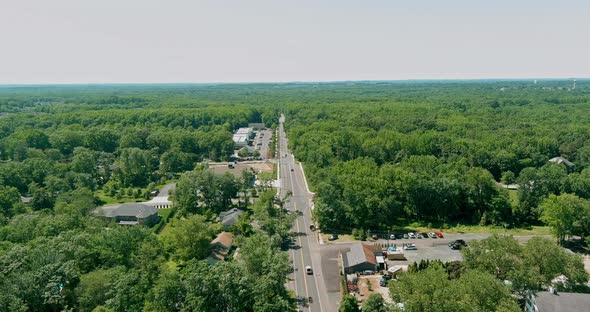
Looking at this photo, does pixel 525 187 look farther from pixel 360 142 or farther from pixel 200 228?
pixel 200 228

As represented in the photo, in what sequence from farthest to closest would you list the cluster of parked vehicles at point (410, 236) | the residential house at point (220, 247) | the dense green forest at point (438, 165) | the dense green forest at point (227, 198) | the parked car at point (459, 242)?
the dense green forest at point (438, 165), the cluster of parked vehicles at point (410, 236), the parked car at point (459, 242), the residential house at point (220, 247), the dense green forest at point (227, 198)

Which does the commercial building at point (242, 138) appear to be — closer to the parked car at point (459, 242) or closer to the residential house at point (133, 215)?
the residential house at point (133, 215)

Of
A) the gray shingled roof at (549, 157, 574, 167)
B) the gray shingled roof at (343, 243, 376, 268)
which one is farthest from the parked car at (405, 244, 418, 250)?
the gray shingled roof at (549, 157, 574, 167)

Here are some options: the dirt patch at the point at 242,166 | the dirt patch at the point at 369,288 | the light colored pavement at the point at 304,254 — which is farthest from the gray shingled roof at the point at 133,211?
the dirt patch at the point at 369,288

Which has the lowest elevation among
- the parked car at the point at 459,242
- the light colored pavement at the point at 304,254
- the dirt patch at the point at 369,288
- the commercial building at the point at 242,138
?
the dirt patch at the point at 369,288

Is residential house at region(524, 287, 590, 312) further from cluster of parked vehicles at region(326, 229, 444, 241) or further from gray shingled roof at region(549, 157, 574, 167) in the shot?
gray shingled roof at region(549, 157, 574, 167)

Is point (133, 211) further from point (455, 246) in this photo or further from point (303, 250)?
point (455, 246)

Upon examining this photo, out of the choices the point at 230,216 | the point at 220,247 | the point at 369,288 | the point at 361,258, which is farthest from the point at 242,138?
the point at 369,288
